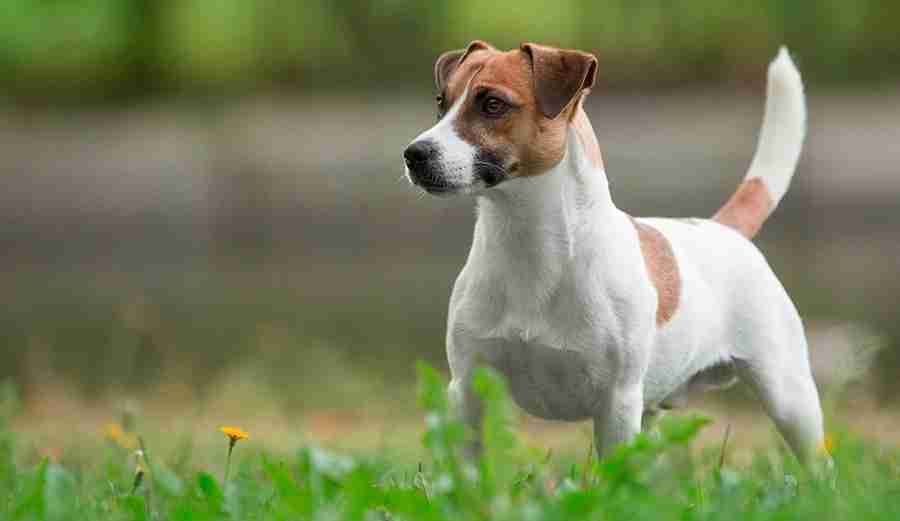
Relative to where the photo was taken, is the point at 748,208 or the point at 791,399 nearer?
the point at 791,399

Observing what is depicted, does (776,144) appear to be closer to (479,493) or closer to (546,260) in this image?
(546,260)

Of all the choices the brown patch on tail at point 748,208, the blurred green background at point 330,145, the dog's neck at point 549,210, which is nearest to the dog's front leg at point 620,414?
the dog's neck at point 549,210

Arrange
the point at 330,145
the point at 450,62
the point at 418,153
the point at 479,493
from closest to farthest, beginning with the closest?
the point at 479,493
the point at 418,153
the point at 450,62
the point at 330,145

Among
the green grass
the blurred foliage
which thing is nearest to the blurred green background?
the blurred foliage

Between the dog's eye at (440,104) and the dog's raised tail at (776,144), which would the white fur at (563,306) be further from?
the dog's raised tail at (776,144)

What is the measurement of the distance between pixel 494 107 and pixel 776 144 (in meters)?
1.36

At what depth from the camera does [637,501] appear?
8.39 feet

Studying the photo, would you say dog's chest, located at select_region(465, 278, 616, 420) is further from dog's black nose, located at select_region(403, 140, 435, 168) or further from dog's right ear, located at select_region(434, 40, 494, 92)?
dog's right ear, located at select_region(434, 40, 494, 92)

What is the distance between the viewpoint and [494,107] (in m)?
3.29

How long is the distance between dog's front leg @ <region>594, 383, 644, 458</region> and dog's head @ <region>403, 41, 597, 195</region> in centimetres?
51

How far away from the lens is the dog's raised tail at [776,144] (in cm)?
432

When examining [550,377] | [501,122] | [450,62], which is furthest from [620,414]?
[450,62]

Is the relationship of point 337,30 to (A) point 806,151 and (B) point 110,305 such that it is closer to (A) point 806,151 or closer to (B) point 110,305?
(A) point 806,151

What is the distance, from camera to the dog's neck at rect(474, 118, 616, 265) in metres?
3.39
